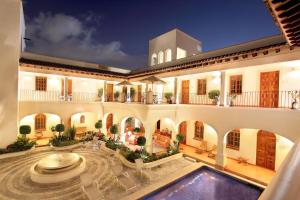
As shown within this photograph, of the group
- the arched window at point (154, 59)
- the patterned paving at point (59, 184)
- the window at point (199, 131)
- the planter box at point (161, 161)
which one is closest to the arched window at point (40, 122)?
the patterned paving at point (59, 184)

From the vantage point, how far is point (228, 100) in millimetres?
13453

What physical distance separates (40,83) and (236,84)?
19415mm

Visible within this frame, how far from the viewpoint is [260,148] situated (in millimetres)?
12578

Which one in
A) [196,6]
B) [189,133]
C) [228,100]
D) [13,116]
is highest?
[196,6]

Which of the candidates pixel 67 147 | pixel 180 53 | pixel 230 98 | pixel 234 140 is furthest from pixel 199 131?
pixel 180 53

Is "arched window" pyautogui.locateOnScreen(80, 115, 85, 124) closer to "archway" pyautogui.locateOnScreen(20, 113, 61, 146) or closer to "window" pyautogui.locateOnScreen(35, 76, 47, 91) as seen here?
"archway" pyautogui.locateOnScreen(20, 113, 61, 146)

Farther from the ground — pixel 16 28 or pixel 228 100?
pixel 16 28

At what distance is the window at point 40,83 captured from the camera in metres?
17.9

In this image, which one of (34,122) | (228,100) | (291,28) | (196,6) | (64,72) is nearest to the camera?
(291,28)

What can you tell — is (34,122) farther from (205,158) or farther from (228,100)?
(228,100)

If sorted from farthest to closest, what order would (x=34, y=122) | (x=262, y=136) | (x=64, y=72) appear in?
(x=34, y=122), (x=64, y=72), (x=262, y=136)

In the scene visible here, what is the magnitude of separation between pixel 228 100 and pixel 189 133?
5.65 m

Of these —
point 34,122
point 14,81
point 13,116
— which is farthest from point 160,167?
point 34,122

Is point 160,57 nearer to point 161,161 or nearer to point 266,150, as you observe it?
point 161,161
